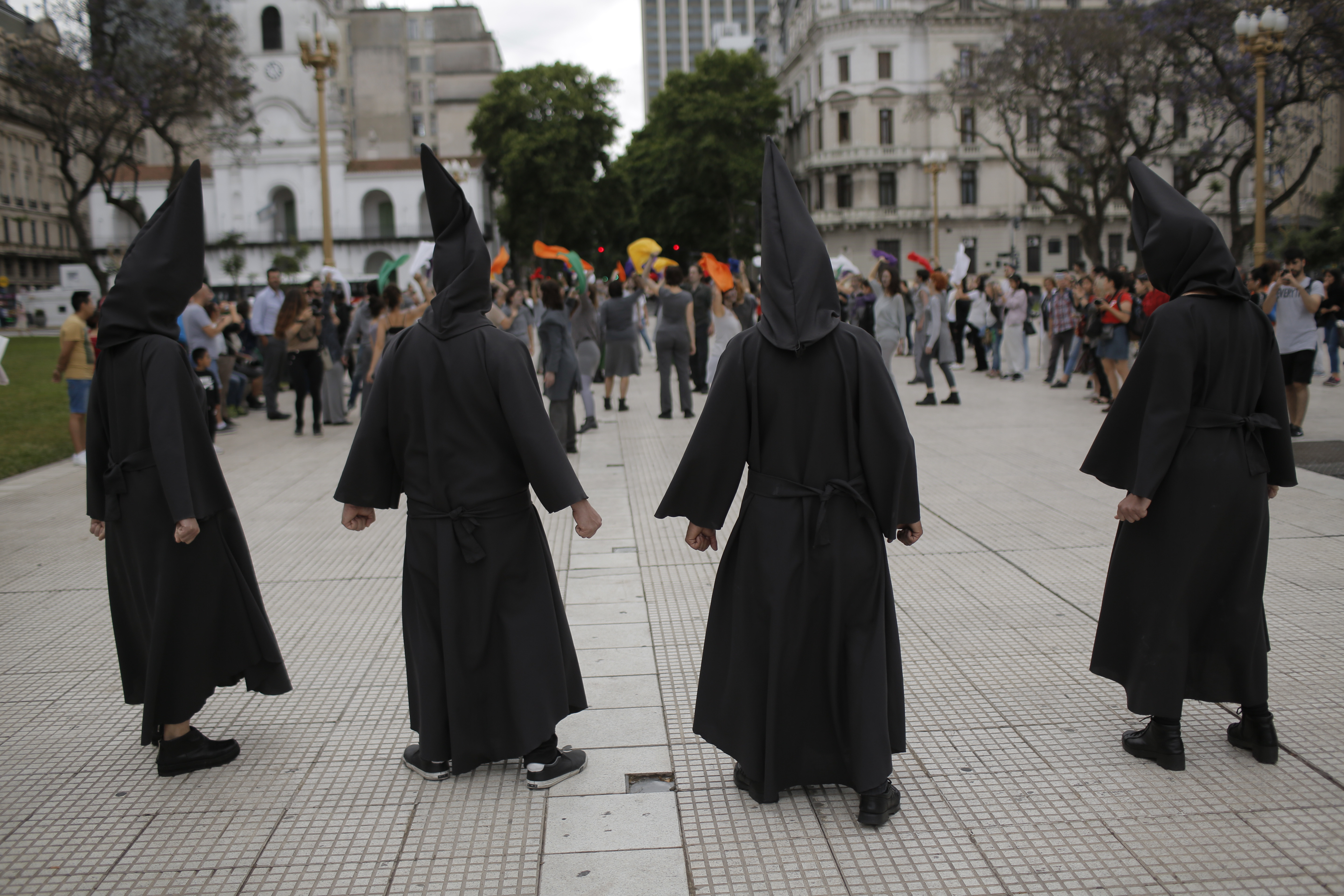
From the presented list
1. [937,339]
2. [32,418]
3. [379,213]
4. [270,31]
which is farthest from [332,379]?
[270,31]

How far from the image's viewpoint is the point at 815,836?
10.9ft

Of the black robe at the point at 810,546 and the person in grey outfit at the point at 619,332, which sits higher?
the person in grey outfit at the point at 619,332

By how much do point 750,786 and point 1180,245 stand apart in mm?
2416

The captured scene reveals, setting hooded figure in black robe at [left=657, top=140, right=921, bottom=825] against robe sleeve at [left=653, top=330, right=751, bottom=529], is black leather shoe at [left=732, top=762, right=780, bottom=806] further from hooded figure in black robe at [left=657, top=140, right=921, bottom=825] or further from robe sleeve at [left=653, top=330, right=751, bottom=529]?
robe sleeve at [left=653, top=330, right=751, bottom=529]

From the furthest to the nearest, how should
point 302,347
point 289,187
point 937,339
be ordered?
1. point 289,187
2. point 937,339
3. point 302,347

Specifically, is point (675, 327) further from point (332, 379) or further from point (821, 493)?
point (821, 493)

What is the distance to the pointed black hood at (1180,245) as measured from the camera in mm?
3730

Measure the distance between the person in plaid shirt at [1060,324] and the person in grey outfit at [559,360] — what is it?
8688 millimetres

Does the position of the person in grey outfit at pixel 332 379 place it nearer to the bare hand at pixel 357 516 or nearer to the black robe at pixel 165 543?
the black robe at pixel 165 543

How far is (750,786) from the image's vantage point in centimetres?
355

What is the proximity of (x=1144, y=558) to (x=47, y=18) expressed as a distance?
109 ft

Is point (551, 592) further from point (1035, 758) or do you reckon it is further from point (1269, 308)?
point (1269, 308)

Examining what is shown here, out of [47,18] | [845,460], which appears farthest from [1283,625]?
[47,18]

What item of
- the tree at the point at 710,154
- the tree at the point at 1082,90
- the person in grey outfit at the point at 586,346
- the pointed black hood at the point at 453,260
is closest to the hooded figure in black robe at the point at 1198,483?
the pointed black hood at the point at 453,260
